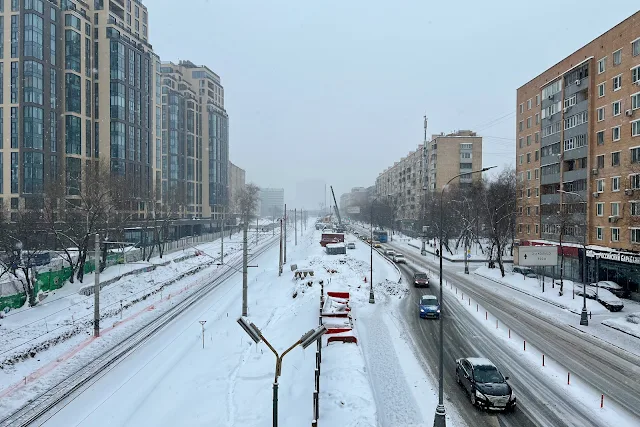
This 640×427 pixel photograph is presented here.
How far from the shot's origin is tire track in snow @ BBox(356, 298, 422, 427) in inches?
614

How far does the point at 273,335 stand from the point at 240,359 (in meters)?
4.39

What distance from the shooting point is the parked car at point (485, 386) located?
1578 centimetres

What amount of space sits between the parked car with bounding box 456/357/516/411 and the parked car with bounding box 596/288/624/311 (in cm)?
2023

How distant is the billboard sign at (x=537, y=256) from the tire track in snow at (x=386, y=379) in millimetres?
19782

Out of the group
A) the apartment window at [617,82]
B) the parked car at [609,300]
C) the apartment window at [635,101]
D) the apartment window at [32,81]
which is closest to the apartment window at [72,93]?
the apartment window at [32,81]

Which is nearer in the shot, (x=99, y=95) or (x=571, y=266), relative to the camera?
(x=571, y=266)

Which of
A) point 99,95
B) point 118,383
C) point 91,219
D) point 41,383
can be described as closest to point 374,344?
point 118,383

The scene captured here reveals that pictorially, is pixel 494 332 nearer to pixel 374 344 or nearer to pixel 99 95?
pixel 374 344

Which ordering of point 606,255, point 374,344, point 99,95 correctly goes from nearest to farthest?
point 374,344 → point 606,255 → point 99,95

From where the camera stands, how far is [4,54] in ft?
195

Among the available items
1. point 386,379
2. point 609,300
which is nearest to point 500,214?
point 609,300

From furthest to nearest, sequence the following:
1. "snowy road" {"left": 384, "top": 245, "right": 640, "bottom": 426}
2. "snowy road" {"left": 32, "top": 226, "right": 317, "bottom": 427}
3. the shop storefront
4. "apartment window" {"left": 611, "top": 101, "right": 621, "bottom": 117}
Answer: "apartment window" {"left": 611, "top": 101, "right": 621, "bottom": 117} < the shop storefront < "snowy road" {"left": 384, "top": 245, "right": 640, "bottom": 426} < "snowy road" {"left": 32, "top": 226, "right": 317, "bottom": 427}

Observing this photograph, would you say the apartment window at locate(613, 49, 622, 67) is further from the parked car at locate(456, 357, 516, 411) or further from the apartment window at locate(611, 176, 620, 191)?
the parked car at locate(456, 357, 516, 411)

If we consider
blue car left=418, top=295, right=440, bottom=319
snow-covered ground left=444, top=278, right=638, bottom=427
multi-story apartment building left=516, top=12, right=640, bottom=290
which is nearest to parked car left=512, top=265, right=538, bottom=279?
multi-story apartment building left=516, top=12, right=640, bottom=290
